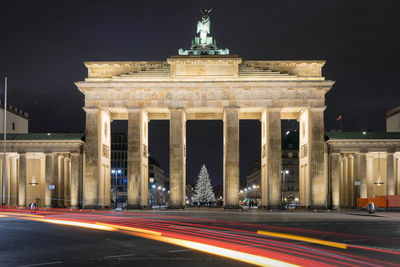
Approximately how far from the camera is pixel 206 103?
62.9m

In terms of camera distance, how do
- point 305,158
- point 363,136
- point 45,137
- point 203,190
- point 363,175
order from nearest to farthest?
point 363,175
point 305,158
point 363,136
point 45,137
point 203,190

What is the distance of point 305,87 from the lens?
6250 centimetres

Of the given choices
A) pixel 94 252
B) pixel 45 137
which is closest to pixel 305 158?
pixel 45 137

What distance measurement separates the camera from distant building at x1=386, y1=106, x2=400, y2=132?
86819 mm

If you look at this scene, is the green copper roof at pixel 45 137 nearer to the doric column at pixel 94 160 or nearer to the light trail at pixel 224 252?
the doric column at pixel 94 160

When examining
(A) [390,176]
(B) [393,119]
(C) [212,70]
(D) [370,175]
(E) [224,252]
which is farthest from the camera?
(B) [393,119]

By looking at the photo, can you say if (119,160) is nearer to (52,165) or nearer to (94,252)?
(52,165)

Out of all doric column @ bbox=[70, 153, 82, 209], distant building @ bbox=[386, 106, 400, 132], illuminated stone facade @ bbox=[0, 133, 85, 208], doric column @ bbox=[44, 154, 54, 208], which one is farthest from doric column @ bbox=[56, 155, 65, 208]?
distant building @ bbox=[386, 106, 400, 132]

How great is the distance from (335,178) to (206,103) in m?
19.7

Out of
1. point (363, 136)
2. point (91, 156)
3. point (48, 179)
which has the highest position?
point (363, 136)

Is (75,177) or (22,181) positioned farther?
(22,181)

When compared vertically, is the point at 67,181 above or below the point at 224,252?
below

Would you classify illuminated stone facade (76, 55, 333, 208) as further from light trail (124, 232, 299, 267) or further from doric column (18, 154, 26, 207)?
light trail (124, 232, 299, 267)

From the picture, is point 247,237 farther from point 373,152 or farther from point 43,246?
point 373,152
